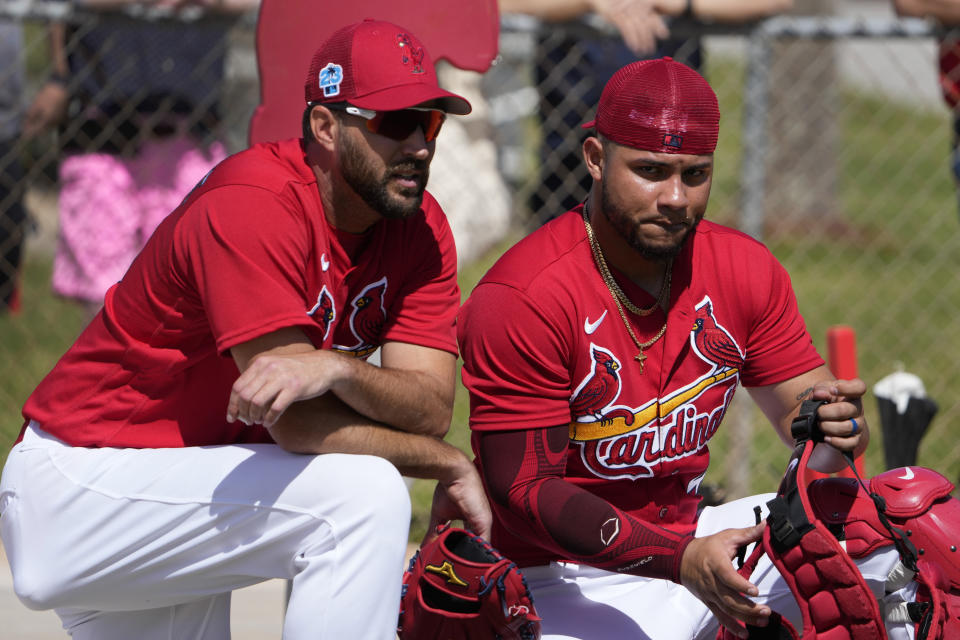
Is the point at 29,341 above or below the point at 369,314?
below

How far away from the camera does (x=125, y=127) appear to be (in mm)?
4898

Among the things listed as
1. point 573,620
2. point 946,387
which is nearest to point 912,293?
point 946,387

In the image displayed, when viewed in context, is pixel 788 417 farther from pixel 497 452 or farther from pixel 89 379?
pixel 89 379

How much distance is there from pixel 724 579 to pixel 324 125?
1.34m

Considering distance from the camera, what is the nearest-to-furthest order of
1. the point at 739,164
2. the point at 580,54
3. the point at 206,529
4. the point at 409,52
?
A: the point at 206,529 → the point at 409,52 → the point at 580,54 → the point at 739,164

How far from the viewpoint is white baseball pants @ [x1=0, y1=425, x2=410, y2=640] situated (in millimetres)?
2525

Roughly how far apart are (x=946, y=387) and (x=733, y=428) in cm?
201

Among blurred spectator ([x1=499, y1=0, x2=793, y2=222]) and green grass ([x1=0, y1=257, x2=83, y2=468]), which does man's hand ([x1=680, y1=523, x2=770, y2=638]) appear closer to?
blurred spectator ([x1=499, y1=0, x2=793, y2=222])

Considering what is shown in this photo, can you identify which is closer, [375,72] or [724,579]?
[724,579]

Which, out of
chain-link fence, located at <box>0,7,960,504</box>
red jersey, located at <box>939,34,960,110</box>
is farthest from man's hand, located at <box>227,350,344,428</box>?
red jersey, located at <box>939,34,960,110</box>

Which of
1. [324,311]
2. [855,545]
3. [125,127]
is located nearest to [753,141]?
[855,545]

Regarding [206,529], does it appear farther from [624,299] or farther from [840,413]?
[840,413]

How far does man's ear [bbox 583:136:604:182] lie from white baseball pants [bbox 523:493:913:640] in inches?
36.2

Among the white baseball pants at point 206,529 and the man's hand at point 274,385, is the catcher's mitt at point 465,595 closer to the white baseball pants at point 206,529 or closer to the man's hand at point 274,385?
the white baseball pants at point 206,529
